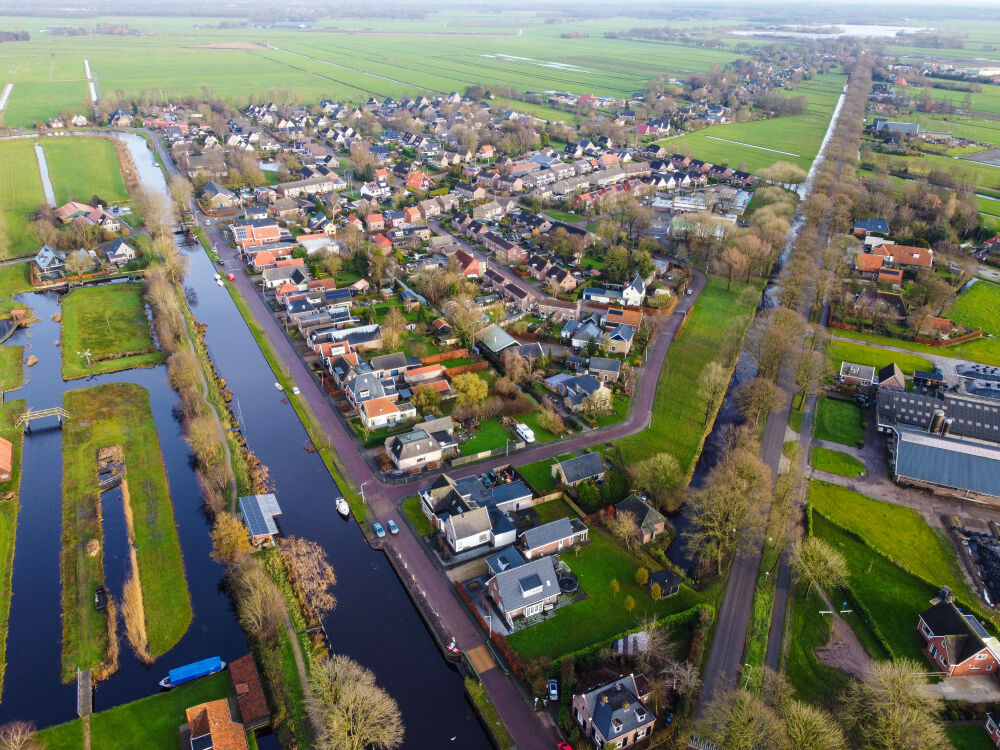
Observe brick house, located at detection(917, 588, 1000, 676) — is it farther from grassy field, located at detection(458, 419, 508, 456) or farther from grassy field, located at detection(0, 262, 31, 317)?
grassy field, located at detection(0, 262, 31, 317)

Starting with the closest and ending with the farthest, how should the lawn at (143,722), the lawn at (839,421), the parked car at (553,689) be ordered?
the lawn at (143,722) < the parked car at (553,689) < the lawn at (839,421)

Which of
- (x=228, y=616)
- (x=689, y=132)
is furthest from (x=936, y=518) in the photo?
(x=689, y=132)

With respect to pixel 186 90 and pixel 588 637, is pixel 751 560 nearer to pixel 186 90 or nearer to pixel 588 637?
pixel 588 637

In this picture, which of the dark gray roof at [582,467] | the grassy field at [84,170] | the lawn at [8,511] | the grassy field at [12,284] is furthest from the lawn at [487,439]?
the grassy field at [84,170]

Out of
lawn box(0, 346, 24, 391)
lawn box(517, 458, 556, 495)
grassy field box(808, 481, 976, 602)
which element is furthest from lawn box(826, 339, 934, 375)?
lawn box(0, 346, 24, 391)

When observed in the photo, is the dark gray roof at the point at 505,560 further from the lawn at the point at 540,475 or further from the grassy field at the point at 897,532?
the grassy field at the point at 897,532

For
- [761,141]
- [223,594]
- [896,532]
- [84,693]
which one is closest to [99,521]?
[223,594]
